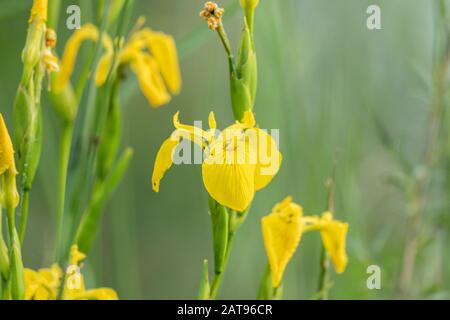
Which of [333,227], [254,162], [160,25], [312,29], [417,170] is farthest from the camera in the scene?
[160,25]

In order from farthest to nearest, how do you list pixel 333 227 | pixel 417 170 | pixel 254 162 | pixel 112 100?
pixel 417 170
pixel 112 100
pixel 333 227
pixel 254 162

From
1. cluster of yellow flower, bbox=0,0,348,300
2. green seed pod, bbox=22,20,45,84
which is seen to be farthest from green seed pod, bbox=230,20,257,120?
green seed pod, bbox=22,20,45,84

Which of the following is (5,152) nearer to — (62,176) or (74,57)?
(62,176)

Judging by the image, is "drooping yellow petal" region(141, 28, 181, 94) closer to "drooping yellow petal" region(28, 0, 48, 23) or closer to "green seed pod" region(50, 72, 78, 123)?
"green seed pod" region(50, 72, 78, 123)

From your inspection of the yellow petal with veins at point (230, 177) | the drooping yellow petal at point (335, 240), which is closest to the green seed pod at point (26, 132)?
the yellow petal with veins at point (230, 177)
